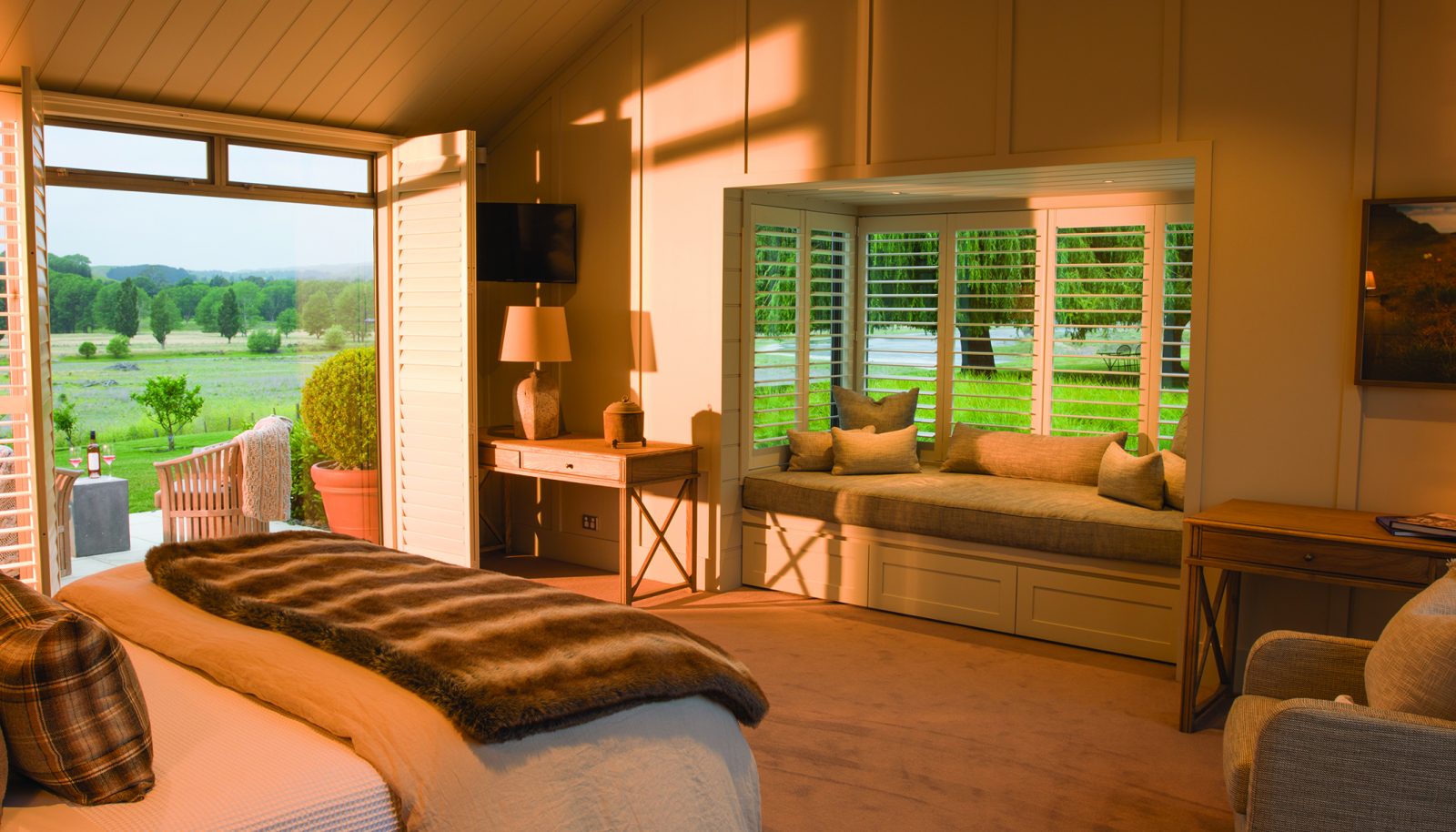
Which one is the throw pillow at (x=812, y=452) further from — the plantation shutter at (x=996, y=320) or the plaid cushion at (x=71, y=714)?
the plaid cushion at (x=71, y=714)

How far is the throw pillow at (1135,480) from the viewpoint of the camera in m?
4.82

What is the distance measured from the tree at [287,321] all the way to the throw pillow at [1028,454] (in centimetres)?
349

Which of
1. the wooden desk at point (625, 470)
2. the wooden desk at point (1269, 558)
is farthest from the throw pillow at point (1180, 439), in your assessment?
the wooden desk at point (625, 470)

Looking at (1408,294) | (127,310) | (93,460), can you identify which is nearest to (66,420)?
(93,460)

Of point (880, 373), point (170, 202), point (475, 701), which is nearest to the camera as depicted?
point (475, 701)

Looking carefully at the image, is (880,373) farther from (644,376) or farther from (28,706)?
(28,706)

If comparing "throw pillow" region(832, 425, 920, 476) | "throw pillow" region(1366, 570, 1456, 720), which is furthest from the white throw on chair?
"throw pillow" region(1366, 570, 1456, 720)

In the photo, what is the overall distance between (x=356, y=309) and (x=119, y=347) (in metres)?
1.19

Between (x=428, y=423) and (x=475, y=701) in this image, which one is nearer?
(x=475, y=701)

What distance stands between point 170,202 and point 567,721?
4267 mm

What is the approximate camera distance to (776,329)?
5.86 metres

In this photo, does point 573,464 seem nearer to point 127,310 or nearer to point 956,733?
point 127,310

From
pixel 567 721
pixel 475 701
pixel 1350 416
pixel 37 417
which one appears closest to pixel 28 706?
pixel 475 701

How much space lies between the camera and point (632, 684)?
2379 mm
